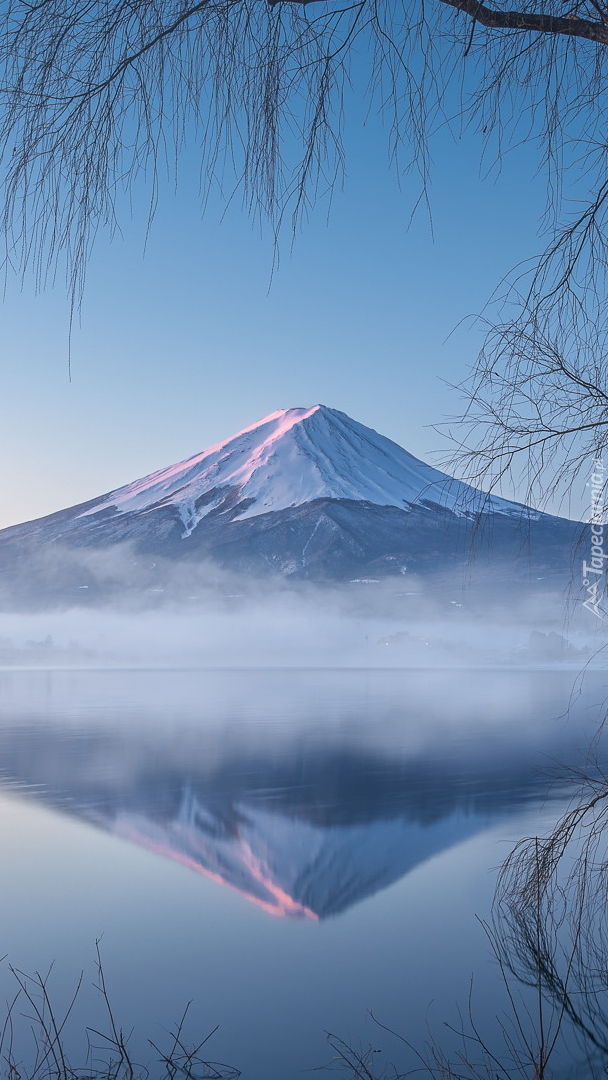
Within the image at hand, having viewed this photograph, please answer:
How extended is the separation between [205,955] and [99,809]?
7159 mm

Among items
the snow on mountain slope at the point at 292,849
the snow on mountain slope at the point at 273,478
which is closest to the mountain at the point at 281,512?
the snow on mountain slope at the point at 273,478

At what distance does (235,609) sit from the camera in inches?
5591

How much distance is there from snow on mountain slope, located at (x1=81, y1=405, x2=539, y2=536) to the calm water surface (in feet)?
287

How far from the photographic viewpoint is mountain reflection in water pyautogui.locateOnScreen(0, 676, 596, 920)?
30.9 feet

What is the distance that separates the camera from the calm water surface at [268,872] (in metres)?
5.10

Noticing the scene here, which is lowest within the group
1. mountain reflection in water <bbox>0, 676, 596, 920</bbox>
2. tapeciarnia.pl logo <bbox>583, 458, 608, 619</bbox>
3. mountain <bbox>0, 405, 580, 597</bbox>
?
mountain reflection in water <bbox>0, 676, 596, 920</bbox>

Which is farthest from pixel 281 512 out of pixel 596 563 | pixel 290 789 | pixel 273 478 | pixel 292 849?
pixel 596 563

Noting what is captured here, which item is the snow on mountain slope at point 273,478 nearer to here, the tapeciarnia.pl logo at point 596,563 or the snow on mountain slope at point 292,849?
the snow on mountain slope at point 292,849

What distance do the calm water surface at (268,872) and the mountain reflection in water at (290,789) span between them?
5 centimetres

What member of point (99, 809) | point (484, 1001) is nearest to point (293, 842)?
point (99, 809)

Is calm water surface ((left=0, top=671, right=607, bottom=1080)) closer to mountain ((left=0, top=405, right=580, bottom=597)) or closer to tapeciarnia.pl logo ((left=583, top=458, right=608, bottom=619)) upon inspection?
tapeciarnia.pl logo ((left=583, top=458, right=608, bottom=619))

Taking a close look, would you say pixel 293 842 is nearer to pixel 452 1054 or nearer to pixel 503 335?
pixel 452 1054

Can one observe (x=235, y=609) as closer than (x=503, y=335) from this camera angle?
No

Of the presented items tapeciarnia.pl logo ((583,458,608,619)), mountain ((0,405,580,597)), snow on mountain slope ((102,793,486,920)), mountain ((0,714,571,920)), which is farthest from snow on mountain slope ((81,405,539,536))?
tapeciarnia.pl logo ((583,458,608,619))
